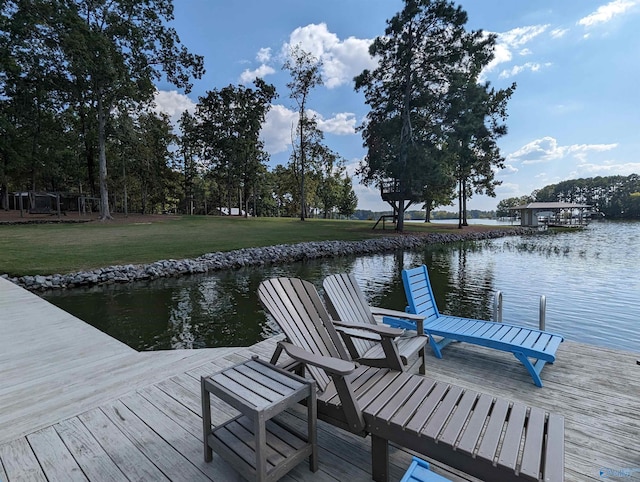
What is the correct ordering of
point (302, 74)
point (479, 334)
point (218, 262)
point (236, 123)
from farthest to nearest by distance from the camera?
point (236, 123), point (302, 74), point (218, 262), point (479, 334)

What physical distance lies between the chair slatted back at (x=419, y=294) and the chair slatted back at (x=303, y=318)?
4.87ft

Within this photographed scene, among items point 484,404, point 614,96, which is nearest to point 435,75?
point 614,96

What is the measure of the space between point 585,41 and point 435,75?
1395 centimetres

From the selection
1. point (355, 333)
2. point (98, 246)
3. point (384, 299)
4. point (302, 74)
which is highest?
point (302, 74)

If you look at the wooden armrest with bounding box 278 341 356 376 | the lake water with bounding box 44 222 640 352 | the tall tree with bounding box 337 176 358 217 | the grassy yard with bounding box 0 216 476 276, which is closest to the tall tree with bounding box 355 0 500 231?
the grassy yard with bounding box 0 216 476 276

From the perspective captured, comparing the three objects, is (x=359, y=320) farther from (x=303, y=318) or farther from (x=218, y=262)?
(x=218, y=262)

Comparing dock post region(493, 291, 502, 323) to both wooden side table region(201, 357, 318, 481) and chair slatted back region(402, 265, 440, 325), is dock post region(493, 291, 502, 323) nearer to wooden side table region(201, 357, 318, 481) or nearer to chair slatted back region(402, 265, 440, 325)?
chair slatted back region(402, 265, 440, 325)

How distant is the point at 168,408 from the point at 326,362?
1.62 metres

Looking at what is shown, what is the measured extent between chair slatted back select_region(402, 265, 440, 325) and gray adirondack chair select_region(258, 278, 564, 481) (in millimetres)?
1626

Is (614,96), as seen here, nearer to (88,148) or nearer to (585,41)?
(585,41)

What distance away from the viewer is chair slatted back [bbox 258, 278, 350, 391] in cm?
238

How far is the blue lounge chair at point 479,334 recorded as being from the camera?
3.09 meters

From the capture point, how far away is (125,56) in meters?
21.2

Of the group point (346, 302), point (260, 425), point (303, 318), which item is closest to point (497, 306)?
point (346, 302)
